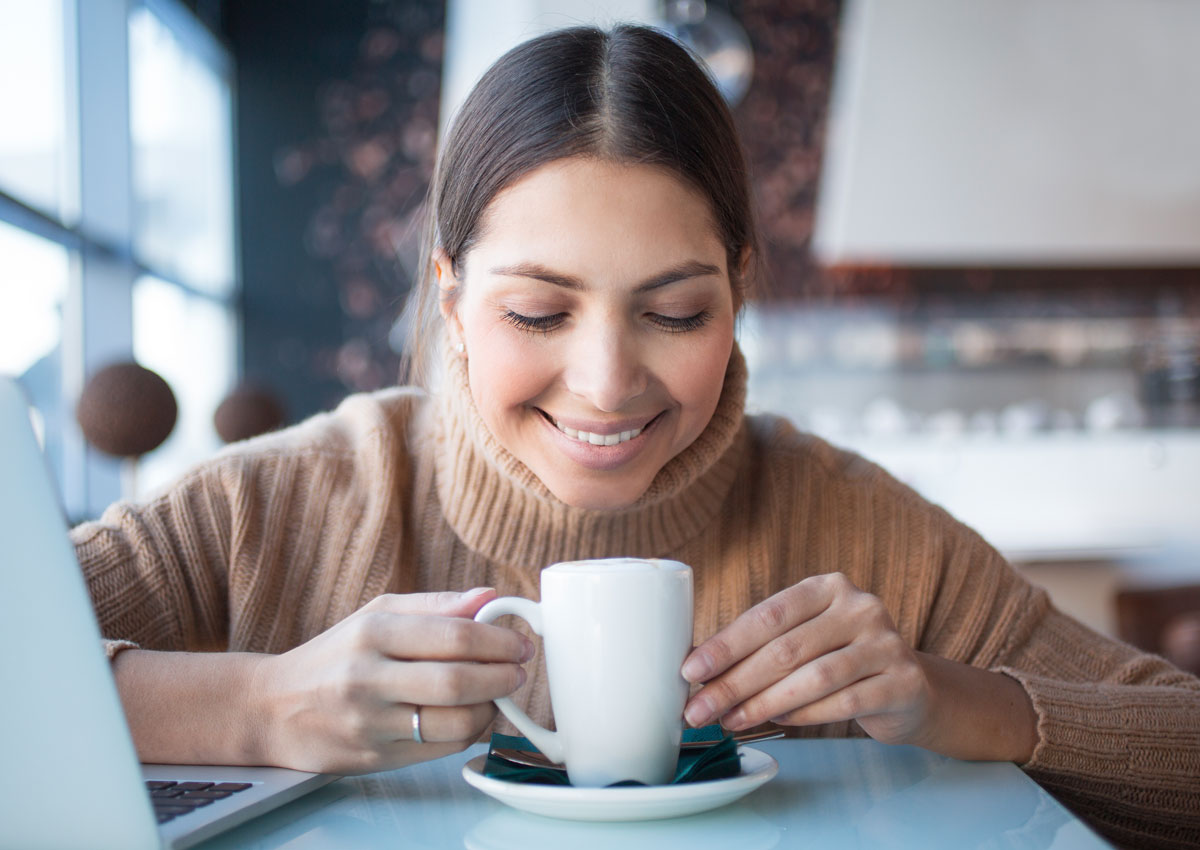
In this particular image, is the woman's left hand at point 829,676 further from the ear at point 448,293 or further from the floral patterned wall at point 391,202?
the floral patterned wall at point 391,202

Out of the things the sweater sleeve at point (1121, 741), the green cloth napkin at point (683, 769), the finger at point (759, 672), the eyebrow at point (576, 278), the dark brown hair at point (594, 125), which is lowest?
the sweater sleeve at point (1121, 741)

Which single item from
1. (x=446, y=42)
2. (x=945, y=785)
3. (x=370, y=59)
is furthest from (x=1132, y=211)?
(x=945, y=785)

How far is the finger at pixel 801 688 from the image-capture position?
715mm

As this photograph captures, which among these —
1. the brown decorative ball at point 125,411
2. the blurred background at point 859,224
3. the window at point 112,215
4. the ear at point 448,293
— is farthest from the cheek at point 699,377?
the blurred background at point 859,224

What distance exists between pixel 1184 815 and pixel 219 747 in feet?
2.63

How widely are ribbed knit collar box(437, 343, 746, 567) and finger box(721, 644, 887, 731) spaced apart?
390mm

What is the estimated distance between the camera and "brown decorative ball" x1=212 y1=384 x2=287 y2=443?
228cm

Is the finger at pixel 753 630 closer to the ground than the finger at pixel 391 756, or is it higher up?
higher up

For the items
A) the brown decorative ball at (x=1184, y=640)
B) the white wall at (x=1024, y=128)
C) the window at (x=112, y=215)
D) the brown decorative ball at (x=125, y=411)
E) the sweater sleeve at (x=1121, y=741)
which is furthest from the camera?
the white wall at (x=1024, y=128)

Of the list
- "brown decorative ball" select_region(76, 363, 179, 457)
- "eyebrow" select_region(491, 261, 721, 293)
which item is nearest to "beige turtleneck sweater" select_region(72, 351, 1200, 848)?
"eyebrow" select_region(491, 261, 721, 293)

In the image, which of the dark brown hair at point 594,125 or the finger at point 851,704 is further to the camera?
the dark brown hair at point 594,125

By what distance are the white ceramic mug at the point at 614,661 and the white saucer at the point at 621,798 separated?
2.0 inches

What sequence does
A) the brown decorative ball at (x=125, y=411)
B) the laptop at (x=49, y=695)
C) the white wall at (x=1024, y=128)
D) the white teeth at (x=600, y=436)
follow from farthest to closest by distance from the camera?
the white wall at (x=1024, y=128)
the brown decorative ball at (x=125, y=411)
the white teeth at (x=600, y=436)
the laptop at (x=49, y=695)

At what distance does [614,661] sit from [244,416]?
178 centimetres
